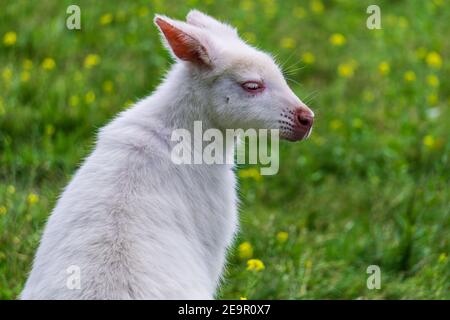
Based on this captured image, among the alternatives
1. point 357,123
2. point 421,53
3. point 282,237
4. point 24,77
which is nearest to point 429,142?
point 357,123

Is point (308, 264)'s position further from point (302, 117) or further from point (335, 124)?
point (335, 124)

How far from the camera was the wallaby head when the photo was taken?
4.08 metres

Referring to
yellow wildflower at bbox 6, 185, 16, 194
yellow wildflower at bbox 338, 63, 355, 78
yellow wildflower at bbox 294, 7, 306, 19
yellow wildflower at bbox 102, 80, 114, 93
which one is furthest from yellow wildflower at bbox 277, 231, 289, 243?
yellow wildflower at bbox 294, 7, 306, 19

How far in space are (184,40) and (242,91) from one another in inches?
14.6

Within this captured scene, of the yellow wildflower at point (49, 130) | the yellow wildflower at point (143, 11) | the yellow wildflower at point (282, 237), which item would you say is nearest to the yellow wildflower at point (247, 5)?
the yellow wildflower at point (143, 11)

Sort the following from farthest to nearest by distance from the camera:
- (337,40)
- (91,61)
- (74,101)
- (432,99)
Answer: (337,40)
(432,99)
(91,61)
(74,101)

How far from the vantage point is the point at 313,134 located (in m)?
7.05

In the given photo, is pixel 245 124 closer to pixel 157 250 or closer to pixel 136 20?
pixel 157 250

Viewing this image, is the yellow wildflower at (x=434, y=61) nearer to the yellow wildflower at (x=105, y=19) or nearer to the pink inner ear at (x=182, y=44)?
the yellow wildflower at (x=105, y=19)

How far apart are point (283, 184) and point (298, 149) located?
393mm

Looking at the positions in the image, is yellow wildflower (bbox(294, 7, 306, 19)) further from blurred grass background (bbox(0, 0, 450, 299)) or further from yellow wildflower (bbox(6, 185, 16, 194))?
yellow wildflower (bbox(6, 185, 16, 194))
